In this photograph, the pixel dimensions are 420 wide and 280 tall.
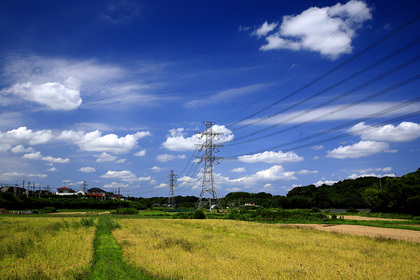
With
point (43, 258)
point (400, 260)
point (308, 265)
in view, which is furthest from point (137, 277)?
point (400, 260)

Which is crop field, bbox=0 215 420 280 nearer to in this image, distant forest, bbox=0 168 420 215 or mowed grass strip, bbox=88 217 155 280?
mowed grass strip, bbox=88 217 155 280

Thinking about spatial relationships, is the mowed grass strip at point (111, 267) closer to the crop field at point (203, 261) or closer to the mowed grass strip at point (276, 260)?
the crop field at point (203, 261)

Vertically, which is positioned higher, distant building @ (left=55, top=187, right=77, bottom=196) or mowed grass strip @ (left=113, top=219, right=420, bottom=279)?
distant building @ (left=55, top=187, right=77, bottom=196)

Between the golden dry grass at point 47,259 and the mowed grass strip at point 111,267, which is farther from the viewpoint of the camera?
the mowed grass strip at point 111,267

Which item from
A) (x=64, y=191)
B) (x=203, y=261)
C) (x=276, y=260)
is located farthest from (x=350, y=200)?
(x=64, y=191)

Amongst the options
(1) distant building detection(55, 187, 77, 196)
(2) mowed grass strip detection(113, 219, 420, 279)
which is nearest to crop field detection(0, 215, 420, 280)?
(2) mowed grass strip detection(113, 219, 420, 279)

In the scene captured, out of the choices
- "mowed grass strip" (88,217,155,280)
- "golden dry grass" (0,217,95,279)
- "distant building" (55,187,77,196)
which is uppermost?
"distant building" (55,187,77,196)

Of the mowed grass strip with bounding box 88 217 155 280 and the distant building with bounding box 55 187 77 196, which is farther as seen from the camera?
the distant building with bounding box 55 187 77 196

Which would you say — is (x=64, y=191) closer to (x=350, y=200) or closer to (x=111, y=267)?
(x=350, y=200)

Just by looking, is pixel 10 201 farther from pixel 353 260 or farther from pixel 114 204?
pixel 353 260

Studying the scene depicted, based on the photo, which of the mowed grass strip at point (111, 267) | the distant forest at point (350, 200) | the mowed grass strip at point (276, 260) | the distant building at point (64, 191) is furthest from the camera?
the distant building at point (64, 191)

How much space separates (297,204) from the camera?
4909 inches

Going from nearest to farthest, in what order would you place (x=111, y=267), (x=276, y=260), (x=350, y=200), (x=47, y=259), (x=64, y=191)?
(x=111, y=267), (x=276, y=260), (x=47, y=259), (x=350, y=200), (x=64, y=191)

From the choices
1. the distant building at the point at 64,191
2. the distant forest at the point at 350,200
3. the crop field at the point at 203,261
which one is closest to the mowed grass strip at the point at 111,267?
the crop field at the point at 203,261
